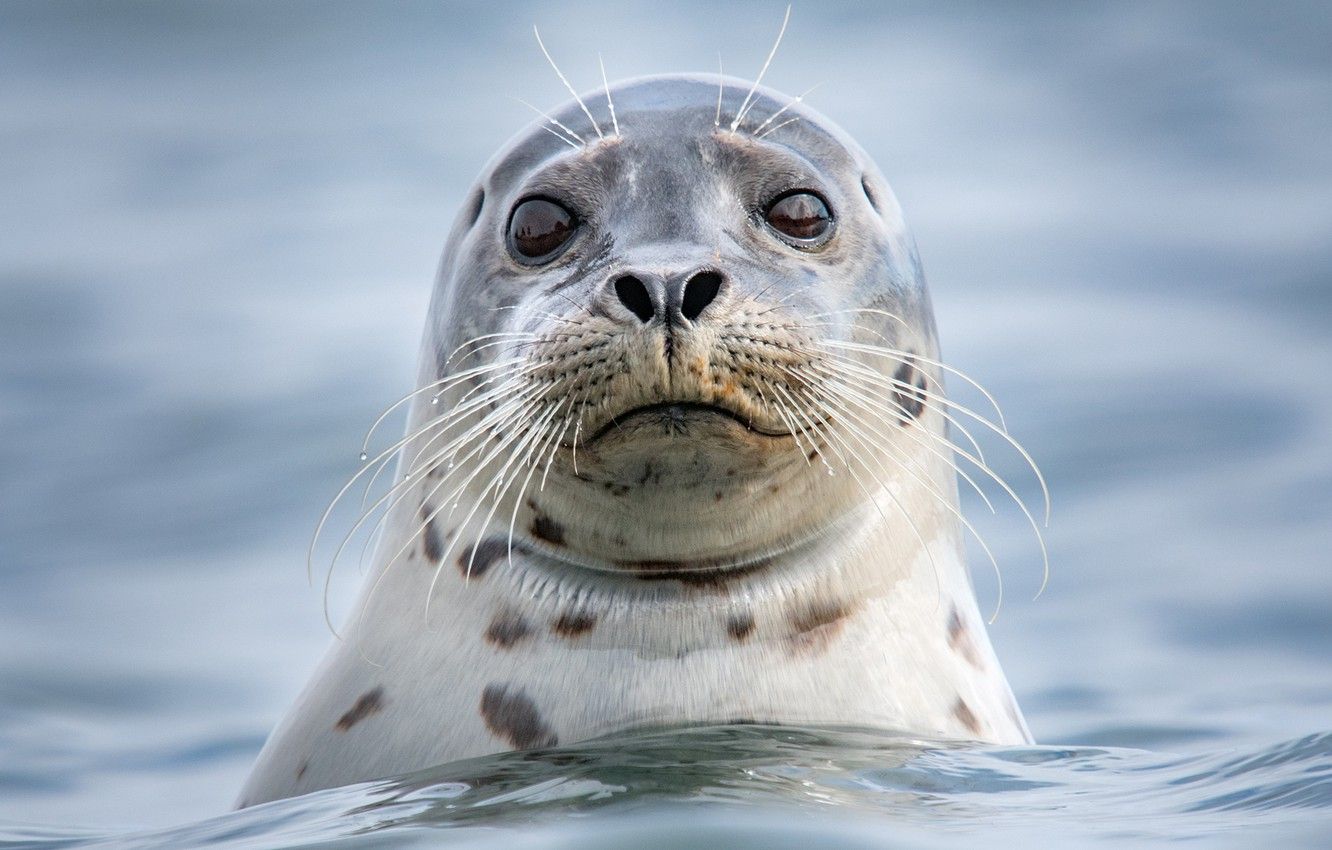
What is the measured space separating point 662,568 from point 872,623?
0.46m

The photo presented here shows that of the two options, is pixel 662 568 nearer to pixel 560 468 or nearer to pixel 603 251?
pixel 560 468

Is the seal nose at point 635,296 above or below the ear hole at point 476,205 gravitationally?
below

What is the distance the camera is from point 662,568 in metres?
4.12

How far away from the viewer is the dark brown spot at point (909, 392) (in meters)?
4.37

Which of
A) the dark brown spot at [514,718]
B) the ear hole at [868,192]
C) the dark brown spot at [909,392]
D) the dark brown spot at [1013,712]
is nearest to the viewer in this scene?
the dark brown spot at [514,718]

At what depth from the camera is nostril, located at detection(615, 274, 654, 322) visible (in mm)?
3729

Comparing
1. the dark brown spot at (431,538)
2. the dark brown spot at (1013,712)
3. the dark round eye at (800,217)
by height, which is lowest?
the dark brown spot at (1013,712)

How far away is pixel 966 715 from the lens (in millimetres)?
4242

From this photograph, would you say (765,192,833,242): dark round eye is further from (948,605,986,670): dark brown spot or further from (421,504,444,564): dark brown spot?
(421,504,444,564): dark brown spot

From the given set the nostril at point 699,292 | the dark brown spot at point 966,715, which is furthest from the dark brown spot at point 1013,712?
the nostril at point 699,292

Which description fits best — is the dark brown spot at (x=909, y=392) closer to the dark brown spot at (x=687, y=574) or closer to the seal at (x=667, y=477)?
the seal at (x=667, y=477)

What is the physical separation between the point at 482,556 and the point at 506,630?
199 millimetres

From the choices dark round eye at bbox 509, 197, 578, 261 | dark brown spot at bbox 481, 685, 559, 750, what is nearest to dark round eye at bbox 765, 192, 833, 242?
dark round eye at bbox 509, 197, 578, 261

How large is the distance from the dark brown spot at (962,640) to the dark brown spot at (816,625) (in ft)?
1.07
